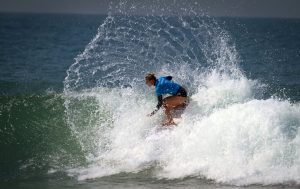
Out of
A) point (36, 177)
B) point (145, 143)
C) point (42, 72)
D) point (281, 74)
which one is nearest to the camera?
point (36, 177)

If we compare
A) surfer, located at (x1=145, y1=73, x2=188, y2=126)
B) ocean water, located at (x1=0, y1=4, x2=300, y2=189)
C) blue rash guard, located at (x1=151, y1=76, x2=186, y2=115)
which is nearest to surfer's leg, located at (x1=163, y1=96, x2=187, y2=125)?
surfer, located at (x1=145, y1=73, x2=188, y2=126)

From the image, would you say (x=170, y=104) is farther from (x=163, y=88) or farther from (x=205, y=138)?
(x=205, y=138)

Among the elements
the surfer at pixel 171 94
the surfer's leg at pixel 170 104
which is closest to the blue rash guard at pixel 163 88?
the surfer at pixel 171 94

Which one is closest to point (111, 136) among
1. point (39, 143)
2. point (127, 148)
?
point (127, 148)

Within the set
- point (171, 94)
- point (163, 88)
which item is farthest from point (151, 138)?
point (163, 88)

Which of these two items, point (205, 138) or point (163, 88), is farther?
point (163, 88)

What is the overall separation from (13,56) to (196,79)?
23.0 metres

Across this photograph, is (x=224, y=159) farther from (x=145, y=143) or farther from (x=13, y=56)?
(x=13, y=56)

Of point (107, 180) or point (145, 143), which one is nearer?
point (107, 180)

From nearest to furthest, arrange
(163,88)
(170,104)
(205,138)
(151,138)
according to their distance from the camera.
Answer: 1. (205,138)
2. (163,88)
3. (151,138)
4. (170,104)

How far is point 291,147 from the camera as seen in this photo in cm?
1051

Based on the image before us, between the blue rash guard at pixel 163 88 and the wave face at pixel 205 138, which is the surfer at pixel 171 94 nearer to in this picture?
the blue rash guard at pixel 163 88

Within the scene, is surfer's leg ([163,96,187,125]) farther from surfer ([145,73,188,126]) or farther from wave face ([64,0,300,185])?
wave face ([64,0,300,185])

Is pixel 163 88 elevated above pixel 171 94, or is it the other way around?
pixel 163 88
